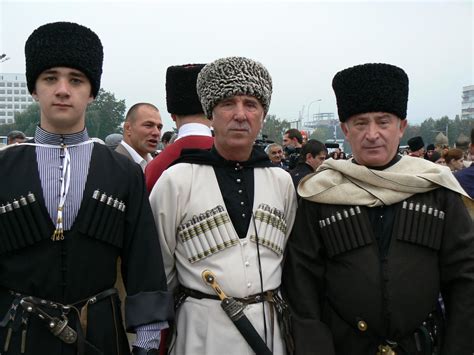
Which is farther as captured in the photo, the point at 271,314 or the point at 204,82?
the point at 204,82

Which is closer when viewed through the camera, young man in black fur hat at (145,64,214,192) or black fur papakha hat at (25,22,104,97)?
black fur papakha hat at (25,22,104,97)

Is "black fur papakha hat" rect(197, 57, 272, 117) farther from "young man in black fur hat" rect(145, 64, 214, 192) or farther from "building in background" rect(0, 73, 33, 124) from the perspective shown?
"building in background" rect(0, 73, 33, 124)

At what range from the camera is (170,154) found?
134 inches

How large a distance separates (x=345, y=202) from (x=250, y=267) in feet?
2.03

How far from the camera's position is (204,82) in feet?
9.11

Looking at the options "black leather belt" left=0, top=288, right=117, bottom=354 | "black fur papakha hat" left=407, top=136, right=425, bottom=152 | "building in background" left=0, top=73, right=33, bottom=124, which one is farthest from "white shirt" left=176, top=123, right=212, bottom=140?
"building in background" left=0, top=73, right=33, bottom=124

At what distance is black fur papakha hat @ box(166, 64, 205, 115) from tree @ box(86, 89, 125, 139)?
44.9m

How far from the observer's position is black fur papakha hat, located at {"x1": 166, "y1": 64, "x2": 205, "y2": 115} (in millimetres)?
3646

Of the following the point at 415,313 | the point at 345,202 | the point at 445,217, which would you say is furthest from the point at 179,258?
the point at 445,217

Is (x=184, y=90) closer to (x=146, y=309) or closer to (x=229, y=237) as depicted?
(x=229, y=237)

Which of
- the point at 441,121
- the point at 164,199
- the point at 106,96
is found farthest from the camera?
the point at 441,121

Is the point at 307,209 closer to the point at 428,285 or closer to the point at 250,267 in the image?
the point at 250,267

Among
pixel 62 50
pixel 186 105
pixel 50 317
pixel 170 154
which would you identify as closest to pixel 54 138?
pixel 62 50

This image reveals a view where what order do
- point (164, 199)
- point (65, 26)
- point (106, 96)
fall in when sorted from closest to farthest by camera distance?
point (65, 26) < point (164, 199) < point (106, 96)
